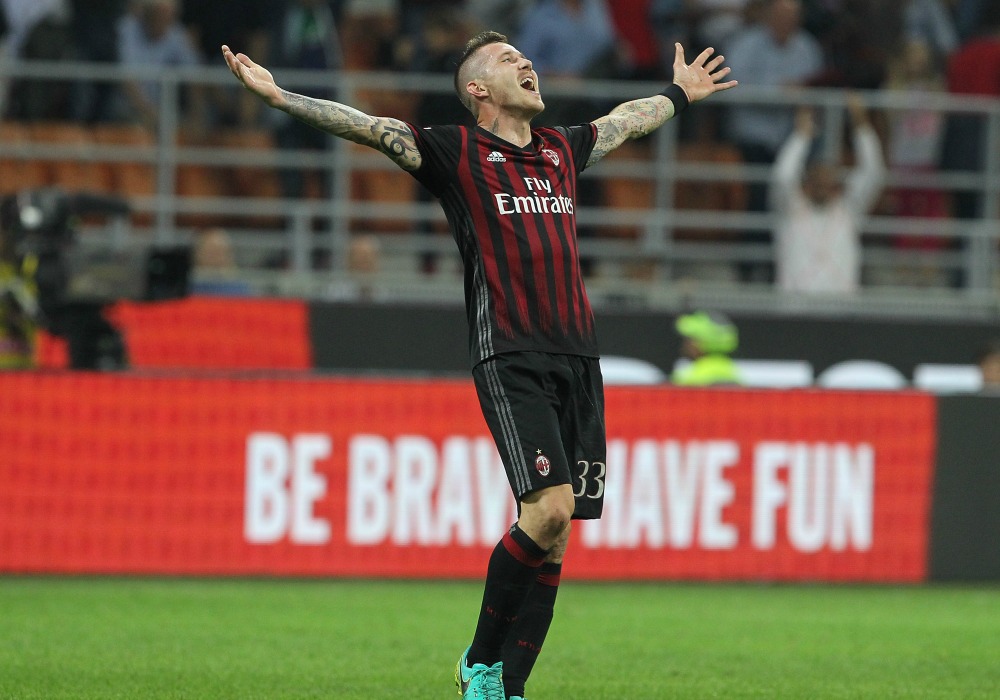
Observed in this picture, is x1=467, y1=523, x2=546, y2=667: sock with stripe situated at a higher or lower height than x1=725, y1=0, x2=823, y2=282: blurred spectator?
lower

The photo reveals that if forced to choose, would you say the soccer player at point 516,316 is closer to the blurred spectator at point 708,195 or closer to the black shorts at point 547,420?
the black shorts at point 547,420

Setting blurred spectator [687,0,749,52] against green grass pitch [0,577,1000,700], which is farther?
blurred spectator [687,0,749,52]

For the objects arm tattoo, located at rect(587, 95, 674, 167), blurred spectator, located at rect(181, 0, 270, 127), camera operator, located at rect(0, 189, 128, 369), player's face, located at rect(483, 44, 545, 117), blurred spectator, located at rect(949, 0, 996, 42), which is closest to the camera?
player's face, located at rect(483, 44, 545, 117)

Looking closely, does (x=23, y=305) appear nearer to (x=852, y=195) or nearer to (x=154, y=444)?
(x=154, y=444)

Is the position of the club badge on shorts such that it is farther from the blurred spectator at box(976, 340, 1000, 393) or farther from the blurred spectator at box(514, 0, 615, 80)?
the blurred spectator at box(514, 0, 615, 80)

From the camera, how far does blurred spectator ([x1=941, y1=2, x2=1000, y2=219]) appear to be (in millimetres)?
14805

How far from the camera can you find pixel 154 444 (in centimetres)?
1046

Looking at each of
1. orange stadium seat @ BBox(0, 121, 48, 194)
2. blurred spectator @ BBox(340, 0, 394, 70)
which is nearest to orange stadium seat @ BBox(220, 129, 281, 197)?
blurred spectator @ BBox(340, 0, 394, 70)

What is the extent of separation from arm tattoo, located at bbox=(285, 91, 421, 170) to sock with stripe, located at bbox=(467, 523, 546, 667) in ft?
4.62

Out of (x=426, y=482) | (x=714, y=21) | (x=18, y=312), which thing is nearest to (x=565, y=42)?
(x=714, y=21)

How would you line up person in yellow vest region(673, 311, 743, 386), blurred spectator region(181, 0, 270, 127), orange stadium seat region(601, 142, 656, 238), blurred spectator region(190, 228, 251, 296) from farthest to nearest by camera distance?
1. orange stadium seat region(601, 142, 656, 238)
2. blurred spectator region(181, 0, 270, 127)
3. blurred spectator region(190, 228, 251, 296)
4. person in yellow vest region(673, 311, 743, 386)

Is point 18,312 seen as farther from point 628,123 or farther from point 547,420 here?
point 547,420

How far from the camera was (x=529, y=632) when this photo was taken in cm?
596

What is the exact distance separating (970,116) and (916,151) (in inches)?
22.3
